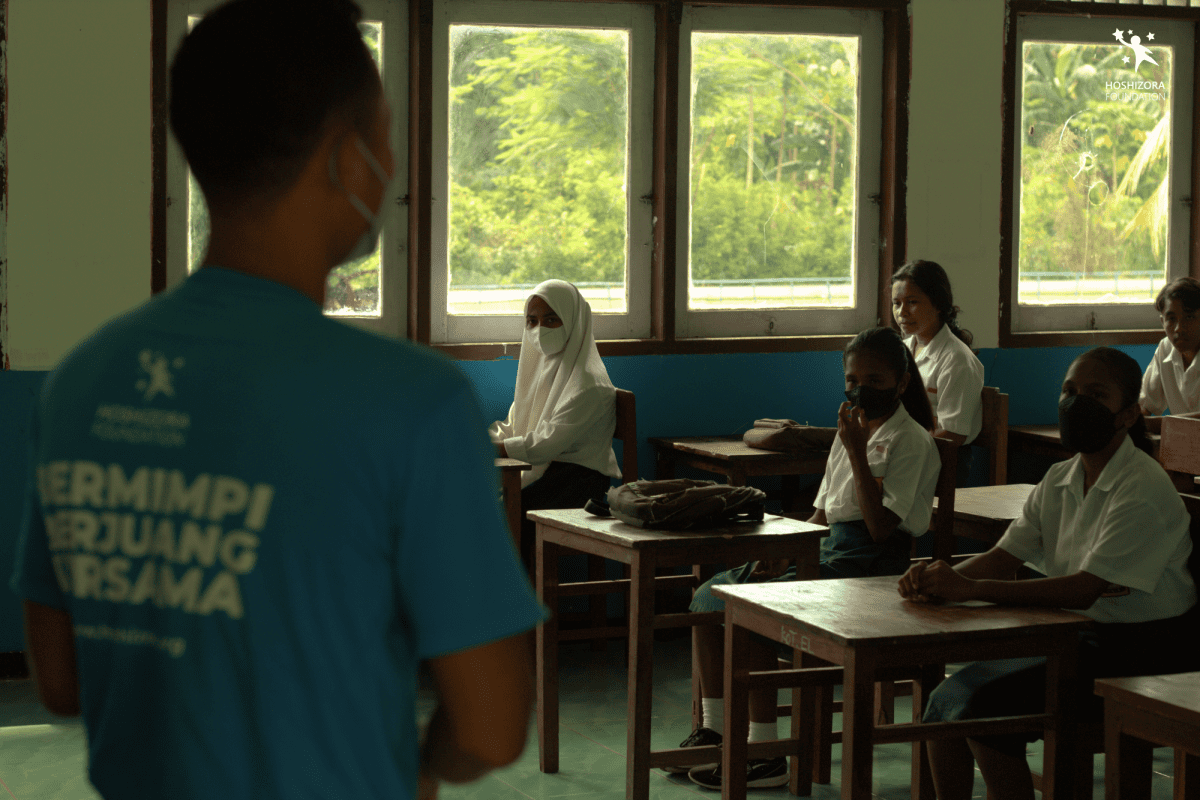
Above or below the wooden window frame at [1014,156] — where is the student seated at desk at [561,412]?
below

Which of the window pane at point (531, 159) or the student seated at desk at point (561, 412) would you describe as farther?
the window pane at point (531, 159)

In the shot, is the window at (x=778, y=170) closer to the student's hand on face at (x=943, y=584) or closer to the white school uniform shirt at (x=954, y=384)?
the white school uniform shirt at (x=954, y=384)

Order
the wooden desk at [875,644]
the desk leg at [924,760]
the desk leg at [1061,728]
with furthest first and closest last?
the desk leg at [924,760] → the desk leg at [1061,728] → the wooden desk at [875,644]

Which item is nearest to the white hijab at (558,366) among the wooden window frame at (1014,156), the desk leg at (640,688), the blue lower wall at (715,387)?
the blue lower wall at (715,387)

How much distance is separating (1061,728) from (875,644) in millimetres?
494

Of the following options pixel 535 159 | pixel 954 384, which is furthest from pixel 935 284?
pixel 535 159

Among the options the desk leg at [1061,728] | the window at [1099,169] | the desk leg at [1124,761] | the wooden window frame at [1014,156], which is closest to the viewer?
the desk leg at [1124,761]

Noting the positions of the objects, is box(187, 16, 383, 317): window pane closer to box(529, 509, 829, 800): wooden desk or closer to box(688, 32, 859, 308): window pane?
box(688, 32, 859, 308): window pane

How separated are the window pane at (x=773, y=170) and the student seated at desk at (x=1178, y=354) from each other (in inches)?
48.5

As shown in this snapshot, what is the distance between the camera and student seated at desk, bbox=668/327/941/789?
3186 mm

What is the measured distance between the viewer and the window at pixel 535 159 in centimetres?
482

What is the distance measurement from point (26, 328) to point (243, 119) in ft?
12.4

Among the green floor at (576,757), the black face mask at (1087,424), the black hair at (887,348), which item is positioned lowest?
the green floor at (576,757)

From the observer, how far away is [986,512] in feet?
11.1
